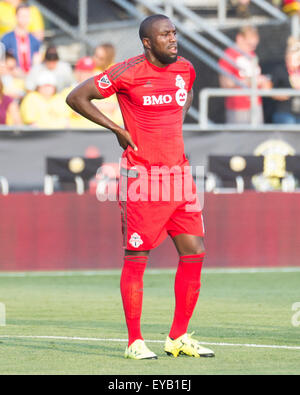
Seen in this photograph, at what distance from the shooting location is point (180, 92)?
23.4 ft

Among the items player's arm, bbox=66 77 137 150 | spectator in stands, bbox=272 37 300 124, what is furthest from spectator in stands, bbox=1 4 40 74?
player's arm, bbox=66 77 137 150

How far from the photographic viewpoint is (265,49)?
16.9 m

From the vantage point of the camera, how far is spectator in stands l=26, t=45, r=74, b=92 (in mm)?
14508

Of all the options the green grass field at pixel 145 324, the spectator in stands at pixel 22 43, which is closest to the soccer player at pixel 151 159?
the green grass field at pixel 145 324

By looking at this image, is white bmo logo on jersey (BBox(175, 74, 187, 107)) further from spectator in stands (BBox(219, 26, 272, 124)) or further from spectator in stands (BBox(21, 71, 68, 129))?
spectator in stands (BBox(219, 26, 272, 124))

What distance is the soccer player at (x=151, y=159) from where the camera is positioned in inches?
276

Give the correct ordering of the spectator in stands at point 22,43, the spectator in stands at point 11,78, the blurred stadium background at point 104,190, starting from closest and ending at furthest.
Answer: the blurred stadium background at point 104,190, the spectator in stands at point 11,78, the spectator in stands at point 22,43

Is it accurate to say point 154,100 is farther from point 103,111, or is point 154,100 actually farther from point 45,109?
point 45,109

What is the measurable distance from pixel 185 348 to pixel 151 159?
4.18 feet

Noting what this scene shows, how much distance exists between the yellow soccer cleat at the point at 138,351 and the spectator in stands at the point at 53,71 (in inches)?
312

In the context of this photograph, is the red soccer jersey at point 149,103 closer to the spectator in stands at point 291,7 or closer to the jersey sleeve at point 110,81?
the jersey sleeve at point 110,81

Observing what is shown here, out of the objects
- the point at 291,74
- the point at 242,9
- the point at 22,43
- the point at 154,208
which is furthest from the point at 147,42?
the point at 242,9

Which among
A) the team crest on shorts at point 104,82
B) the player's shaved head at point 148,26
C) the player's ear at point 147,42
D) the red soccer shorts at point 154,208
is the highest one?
the player's shaved head at point 148,26

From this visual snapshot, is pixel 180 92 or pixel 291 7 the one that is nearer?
pixel 180 92
